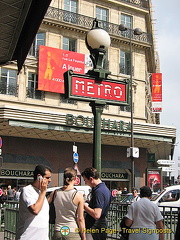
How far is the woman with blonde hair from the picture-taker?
16.1ft

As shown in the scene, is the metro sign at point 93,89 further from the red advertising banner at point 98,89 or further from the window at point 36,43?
the window at point 36,43

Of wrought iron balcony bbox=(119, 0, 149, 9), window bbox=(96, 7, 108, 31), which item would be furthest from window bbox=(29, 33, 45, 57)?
wrought iron balcony bbox=(119, 0, 149, 9)

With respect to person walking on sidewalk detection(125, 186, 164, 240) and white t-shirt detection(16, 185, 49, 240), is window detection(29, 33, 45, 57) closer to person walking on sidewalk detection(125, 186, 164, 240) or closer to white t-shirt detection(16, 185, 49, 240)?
person walking on sidewalk detection(125, 186, 164, 240)

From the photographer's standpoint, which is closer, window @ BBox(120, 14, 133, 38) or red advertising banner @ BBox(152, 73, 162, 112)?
window @ BBox(120, 14, 133, 38)

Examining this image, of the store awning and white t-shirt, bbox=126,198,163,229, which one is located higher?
the store awning

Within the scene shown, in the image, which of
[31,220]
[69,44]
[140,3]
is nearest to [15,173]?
[69,44]

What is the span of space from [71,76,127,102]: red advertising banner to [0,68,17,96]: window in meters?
20.4

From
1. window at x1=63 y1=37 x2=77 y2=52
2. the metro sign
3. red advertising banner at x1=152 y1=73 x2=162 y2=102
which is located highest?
window at x1=63 y1=37 x2=77 y2=52

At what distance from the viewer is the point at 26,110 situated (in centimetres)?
2503

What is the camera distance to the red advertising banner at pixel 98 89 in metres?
7.09

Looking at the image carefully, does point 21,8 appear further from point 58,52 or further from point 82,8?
point 82,8

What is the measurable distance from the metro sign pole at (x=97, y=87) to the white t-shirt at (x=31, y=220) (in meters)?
2.45

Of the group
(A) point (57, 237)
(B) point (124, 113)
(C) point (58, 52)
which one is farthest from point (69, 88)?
(B) point (124, 113)

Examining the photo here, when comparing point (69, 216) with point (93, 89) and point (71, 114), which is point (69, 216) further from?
point (71, 114)
